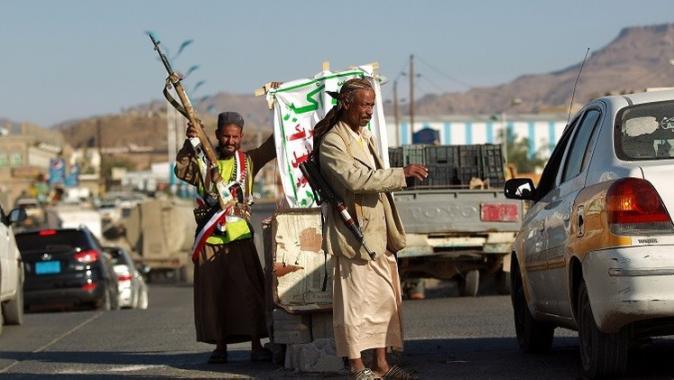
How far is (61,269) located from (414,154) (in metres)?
6.69

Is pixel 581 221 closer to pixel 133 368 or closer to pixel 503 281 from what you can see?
pixel 133 368

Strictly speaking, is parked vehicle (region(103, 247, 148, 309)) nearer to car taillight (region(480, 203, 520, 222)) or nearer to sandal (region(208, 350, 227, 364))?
car taillight (region(480, 203, 520, 222))

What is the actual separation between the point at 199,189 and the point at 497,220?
9445 millimetres

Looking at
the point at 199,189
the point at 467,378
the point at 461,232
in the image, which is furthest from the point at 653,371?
the point at 461,232

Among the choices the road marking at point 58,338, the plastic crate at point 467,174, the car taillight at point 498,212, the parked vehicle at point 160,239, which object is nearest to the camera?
the road marking at point 58,338

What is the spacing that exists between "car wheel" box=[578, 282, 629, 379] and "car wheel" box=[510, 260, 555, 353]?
1.92 meters

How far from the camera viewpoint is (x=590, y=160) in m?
8.71

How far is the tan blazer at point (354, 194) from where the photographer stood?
27.8 feet

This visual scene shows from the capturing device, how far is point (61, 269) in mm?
23969

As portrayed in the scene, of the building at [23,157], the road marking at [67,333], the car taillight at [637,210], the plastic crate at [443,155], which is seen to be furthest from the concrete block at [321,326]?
the building at [23,157]

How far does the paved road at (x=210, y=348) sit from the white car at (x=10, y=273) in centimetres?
21

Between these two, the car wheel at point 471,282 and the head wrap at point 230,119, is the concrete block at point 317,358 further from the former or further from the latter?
the car wheel at point 471,282

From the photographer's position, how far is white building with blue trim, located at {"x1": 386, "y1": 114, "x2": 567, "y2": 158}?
340 feet

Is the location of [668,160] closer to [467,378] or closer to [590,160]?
[590,160]
